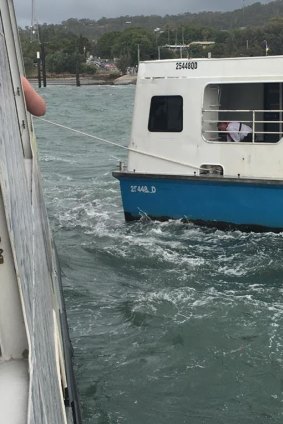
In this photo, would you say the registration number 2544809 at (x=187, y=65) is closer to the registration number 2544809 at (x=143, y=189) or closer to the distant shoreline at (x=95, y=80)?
the registration number 2544809 at (x=143, y=189)

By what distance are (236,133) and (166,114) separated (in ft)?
3.55

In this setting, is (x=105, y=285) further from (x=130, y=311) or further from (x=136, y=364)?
(x=136, y=364)

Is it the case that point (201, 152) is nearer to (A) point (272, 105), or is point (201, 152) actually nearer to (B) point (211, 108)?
(B) point (211, 108)

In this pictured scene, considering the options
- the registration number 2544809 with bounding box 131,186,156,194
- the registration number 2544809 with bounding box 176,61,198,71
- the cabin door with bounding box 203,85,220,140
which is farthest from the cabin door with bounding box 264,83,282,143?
the registration number 2544809 with bounding box 131,186,156,194

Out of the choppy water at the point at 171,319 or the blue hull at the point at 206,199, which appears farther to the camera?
the blue hull at the point at 206,199

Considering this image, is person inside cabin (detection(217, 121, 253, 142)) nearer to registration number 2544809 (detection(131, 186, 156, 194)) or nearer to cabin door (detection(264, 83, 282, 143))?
cabin door (detection(264, 83, 282, 143))

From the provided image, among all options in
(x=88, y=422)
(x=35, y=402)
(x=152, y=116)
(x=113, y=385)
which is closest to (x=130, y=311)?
(x=113, y=385)

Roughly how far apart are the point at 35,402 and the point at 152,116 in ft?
26.6

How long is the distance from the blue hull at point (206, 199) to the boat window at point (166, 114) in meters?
0.77

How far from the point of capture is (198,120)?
9.12 m

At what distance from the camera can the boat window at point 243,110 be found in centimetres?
914

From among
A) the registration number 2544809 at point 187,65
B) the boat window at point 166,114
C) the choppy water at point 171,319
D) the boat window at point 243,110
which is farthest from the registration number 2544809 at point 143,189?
the registration number 2544809 at point 187,65

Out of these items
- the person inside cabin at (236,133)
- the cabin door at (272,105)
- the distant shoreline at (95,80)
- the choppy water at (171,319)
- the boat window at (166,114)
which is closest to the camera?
the choppy water at (171,319)

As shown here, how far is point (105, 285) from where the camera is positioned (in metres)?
7.30
